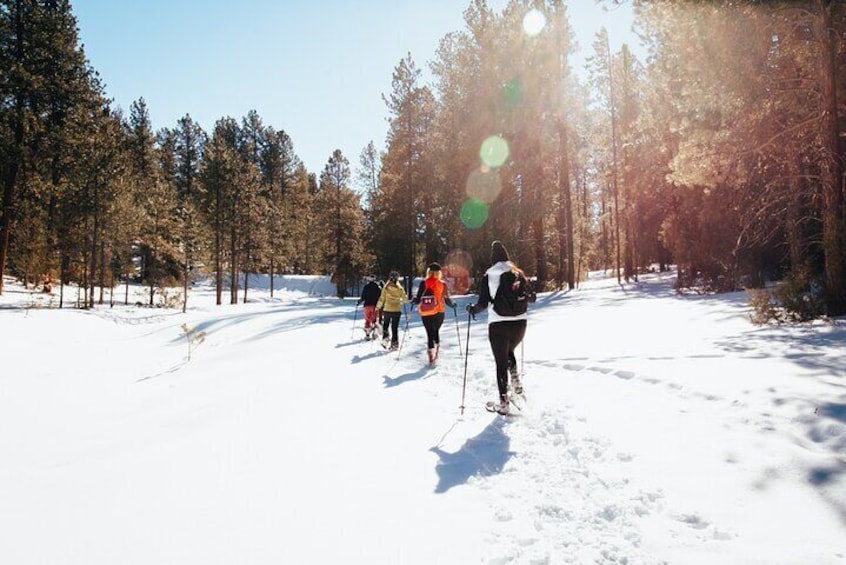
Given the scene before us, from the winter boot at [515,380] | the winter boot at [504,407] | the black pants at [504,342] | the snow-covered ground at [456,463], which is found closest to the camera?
the snow-covered ground at [456,463]

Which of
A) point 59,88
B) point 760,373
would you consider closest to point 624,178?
point 760,373

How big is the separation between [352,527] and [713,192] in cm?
2139

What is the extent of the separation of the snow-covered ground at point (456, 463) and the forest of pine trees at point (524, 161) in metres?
5.66

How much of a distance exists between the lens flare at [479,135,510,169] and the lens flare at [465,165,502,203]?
37 centimetres

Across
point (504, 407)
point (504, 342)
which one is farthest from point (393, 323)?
point (504, 407)

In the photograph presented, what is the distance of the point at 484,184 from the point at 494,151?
1.80 metres

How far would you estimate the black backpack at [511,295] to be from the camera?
6.30m

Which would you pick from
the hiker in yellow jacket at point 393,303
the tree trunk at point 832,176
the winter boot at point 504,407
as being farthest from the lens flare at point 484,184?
the winter boot at point 504,407

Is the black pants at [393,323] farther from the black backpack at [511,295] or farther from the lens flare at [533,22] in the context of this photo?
the lens flare at [533,22]

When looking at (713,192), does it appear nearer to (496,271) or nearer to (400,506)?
(496,271)

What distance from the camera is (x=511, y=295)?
20.7 feet

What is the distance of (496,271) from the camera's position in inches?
254

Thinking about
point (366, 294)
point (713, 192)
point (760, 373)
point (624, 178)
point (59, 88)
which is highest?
point (59, 88)

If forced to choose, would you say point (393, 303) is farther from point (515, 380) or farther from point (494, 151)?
point (494, 151)
